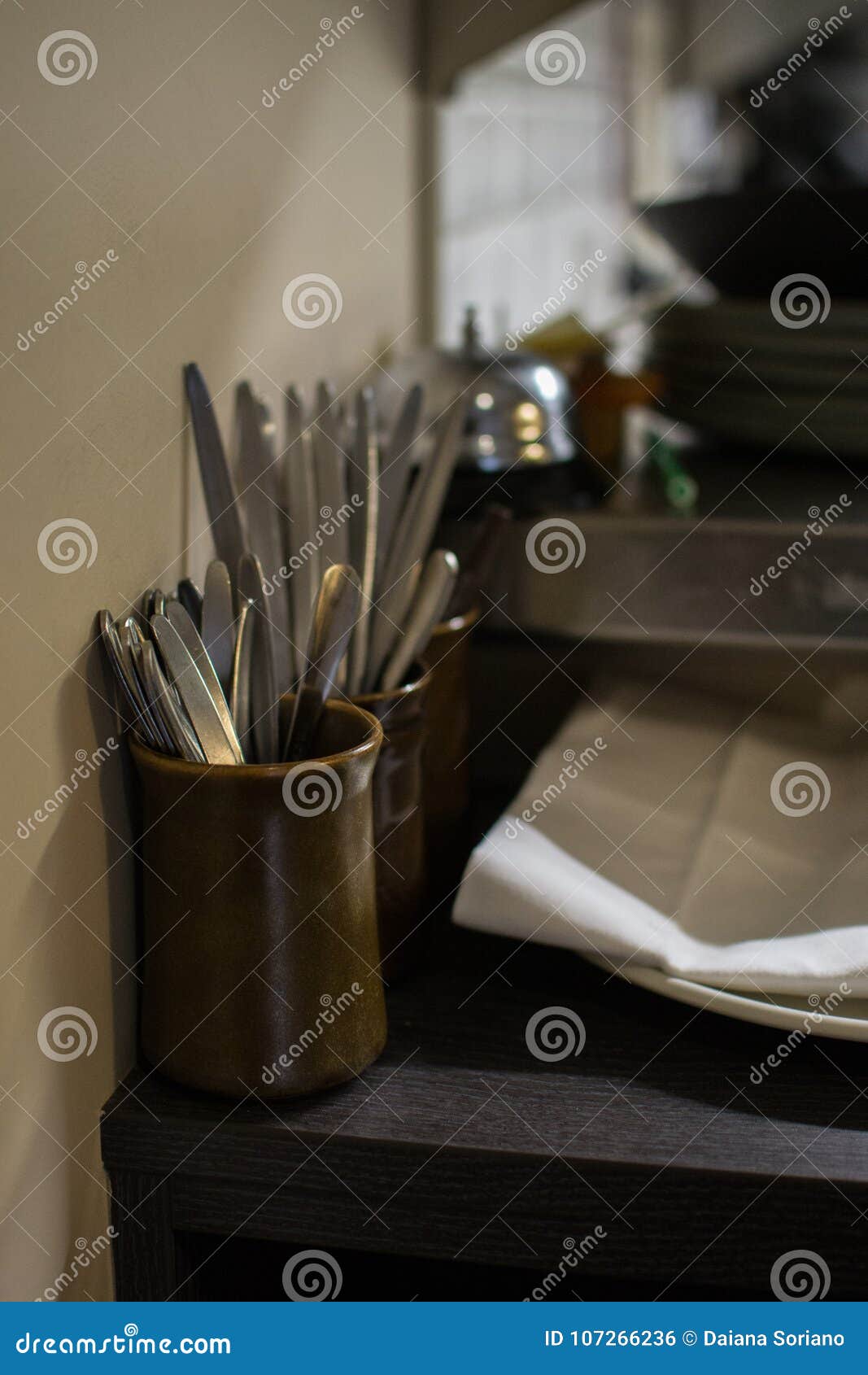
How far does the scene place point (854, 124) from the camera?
3.86 feet

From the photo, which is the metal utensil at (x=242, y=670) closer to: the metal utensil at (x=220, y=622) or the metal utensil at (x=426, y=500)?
the metal utensil at (x=220, y=622)

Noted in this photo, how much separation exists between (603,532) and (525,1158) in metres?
0.31

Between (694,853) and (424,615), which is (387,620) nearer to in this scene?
(424,615)

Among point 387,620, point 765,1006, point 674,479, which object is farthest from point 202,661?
point 674,479

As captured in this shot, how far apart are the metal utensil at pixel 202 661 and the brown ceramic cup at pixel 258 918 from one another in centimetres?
2

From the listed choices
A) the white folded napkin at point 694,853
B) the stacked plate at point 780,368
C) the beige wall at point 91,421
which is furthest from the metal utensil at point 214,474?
the stacked plate at point 780,368

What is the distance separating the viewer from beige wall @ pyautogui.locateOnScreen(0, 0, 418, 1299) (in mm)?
327

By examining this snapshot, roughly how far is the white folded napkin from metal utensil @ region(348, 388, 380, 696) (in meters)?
0.09

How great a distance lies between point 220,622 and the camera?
402mm

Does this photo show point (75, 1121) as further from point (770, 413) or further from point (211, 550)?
point (770, 413)

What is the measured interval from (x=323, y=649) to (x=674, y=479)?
0.30 meters

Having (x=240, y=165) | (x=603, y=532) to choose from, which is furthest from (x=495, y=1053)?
(x=240, y=165)

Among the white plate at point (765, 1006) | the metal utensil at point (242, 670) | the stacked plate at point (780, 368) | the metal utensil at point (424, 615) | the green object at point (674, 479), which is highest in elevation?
the stacked plate at point (780, 368)

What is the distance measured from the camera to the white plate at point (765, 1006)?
1.32 ft
